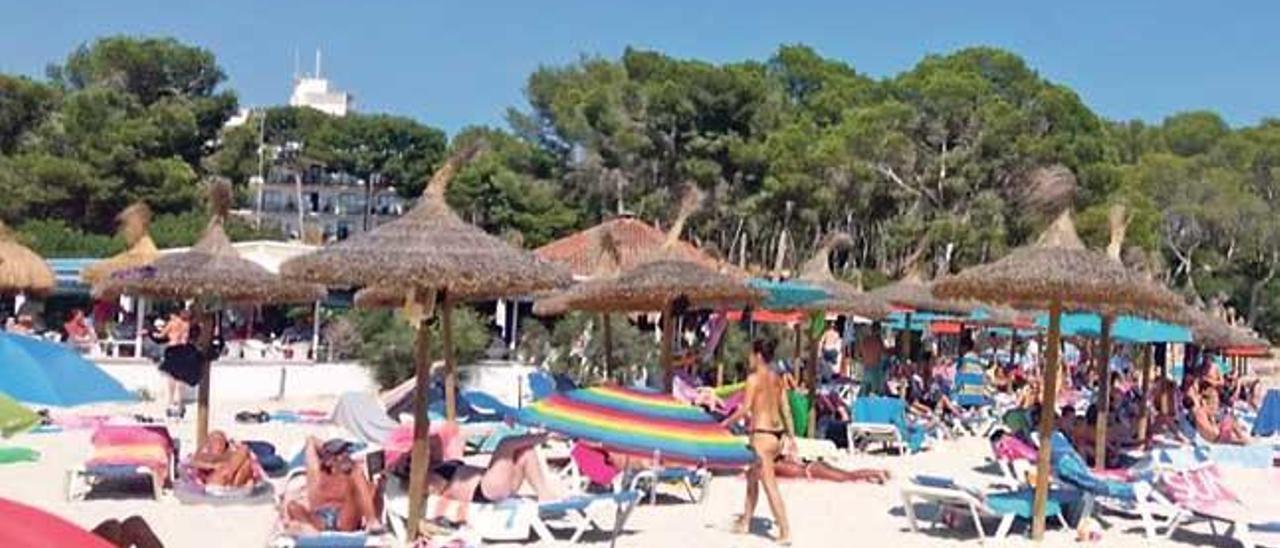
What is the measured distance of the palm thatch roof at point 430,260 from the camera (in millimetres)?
8445

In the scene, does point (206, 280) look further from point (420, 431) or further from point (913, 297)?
point (913, 297)

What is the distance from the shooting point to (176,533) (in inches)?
363

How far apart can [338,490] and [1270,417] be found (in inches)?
624

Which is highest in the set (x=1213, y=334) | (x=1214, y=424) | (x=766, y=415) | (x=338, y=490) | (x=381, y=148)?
(x=381, y=148)

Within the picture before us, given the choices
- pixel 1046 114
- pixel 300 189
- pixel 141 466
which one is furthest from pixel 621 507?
pixel 300 189

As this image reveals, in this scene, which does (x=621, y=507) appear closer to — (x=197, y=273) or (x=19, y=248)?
(x=197, y=273)

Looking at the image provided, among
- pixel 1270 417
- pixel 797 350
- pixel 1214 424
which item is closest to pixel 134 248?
pixel 797 350

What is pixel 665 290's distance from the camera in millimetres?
12461

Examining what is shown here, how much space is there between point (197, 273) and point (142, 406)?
7060mm

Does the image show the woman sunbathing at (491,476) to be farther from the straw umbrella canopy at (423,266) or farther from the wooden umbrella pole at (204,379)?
the wooden umbrella pole at (204,379)

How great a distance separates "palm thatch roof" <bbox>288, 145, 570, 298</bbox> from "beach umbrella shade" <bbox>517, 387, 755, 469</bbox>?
0.84 meters

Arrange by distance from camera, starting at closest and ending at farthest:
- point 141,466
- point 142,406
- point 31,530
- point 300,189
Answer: point 31,530 < point 141,466 < point 142,406 < point 300,189

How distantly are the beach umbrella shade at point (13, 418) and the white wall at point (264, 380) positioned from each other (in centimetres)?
1495

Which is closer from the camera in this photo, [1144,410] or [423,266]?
[423,266]
